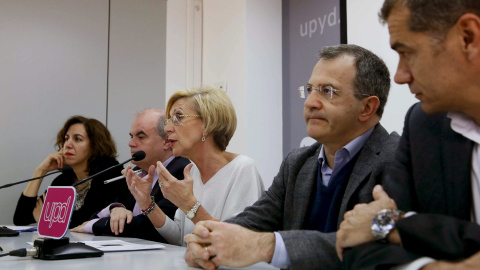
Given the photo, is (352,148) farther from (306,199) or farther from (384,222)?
(384,222)

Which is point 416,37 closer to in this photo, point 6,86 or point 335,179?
point 335,179

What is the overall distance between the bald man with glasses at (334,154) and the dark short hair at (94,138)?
2163 mm

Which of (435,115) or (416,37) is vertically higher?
(416,37)

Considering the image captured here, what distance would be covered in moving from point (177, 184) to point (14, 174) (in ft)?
7.69

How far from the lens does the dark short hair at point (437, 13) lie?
3.42ft

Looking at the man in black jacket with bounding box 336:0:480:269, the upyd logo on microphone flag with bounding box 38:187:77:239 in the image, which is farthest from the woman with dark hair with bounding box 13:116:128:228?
the man in black jacket with bounding box 336:0:480:269

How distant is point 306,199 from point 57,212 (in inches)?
31.7

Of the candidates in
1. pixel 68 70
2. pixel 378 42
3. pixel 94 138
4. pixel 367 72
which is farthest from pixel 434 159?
pixel 68 70

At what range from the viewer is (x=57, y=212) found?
1.56m

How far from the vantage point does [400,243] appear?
41.2 inches

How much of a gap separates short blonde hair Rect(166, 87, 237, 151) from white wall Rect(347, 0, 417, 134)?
785 mm

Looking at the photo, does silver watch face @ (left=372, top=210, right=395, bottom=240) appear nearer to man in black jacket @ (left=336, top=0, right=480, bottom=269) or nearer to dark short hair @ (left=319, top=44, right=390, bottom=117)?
man in black jacket @ (left=336, top=0, right=480, bottom=269)

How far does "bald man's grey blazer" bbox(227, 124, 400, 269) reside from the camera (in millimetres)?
1236

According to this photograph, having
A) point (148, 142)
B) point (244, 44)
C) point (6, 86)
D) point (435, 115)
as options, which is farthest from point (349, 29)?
point (6, 86)
